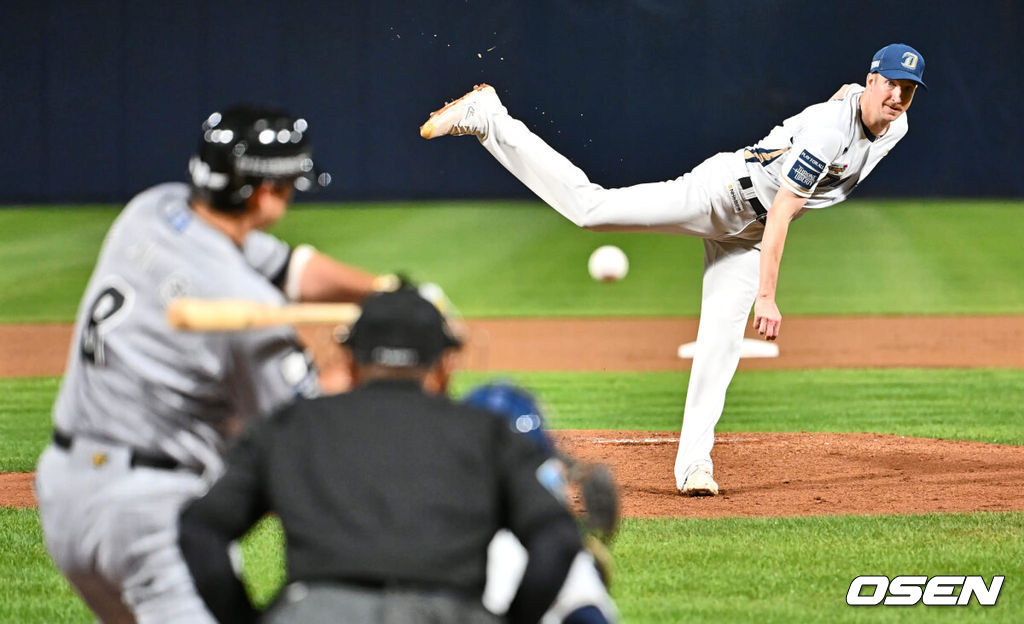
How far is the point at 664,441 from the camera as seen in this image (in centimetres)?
929

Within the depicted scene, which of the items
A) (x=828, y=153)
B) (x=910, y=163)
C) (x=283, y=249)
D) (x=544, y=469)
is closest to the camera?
(x=544, y=469)

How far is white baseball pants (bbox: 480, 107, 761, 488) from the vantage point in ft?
22.5

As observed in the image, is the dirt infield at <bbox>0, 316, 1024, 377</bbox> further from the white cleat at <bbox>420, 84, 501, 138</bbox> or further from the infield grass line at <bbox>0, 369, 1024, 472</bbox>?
the white cleat at <bbox>420, 84, 501, 138</bbox>

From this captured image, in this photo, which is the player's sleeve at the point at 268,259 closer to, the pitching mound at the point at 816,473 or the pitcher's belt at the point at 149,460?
the pitcher's belt at the point at 149,460

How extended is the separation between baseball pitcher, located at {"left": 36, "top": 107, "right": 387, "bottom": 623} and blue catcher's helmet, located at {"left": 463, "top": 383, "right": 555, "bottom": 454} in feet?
1.27

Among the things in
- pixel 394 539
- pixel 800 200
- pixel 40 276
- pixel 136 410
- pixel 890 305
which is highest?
pixel 394 539

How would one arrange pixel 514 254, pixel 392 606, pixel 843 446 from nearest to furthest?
pixel 392 606 < pixel 843 446 < pixel 514 254

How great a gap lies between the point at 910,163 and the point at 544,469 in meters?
20.6

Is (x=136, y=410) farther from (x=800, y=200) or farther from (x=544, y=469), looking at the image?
(x=800, y=200)

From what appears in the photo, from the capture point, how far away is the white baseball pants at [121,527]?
3018mm

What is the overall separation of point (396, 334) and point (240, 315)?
1.26ft

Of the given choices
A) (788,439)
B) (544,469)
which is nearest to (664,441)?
(788,439)

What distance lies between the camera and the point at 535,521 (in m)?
2.59

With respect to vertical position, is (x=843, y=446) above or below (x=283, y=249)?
below
